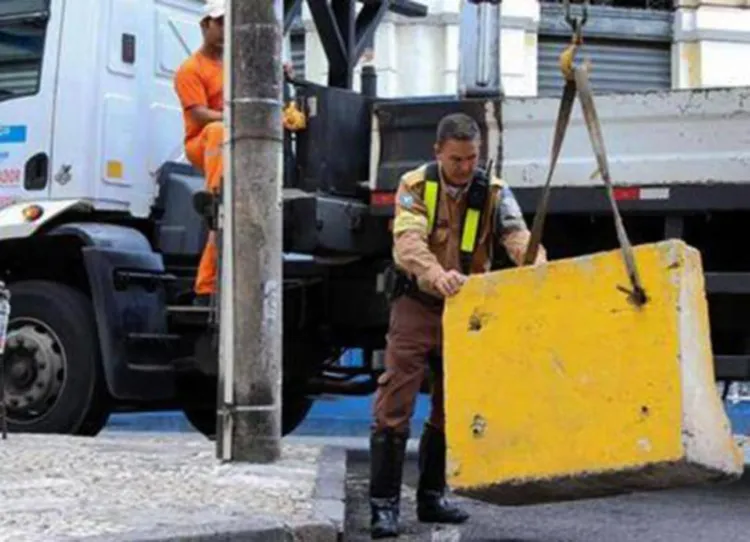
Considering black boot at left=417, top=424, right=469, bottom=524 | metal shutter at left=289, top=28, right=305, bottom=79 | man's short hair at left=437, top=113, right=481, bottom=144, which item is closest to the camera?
man's short hair at left=437, top=113, right=481, bottom=144

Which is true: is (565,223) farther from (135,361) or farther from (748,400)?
(748,400)

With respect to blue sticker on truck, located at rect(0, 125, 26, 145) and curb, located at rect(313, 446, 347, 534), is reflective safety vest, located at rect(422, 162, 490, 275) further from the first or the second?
blue sticker on truck, located at rect(0, 125, 26, 145)

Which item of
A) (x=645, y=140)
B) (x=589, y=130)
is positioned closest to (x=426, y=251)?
(x=589, y=130)

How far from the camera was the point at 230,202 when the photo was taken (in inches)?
255

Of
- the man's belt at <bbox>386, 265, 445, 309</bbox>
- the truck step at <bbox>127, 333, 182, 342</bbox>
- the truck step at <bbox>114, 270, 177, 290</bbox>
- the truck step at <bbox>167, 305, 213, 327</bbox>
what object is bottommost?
the truck step at <bbox>127, 333, 182, 342</bbox>

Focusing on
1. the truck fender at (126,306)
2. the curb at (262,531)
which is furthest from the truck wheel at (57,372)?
the curb at (262,531)

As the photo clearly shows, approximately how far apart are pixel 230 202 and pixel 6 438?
6.45ft

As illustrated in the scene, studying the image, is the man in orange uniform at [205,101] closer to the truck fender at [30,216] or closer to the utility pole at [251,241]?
the truck fender at [30,216]

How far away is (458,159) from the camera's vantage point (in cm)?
572

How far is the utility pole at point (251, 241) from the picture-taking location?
21.1 ft

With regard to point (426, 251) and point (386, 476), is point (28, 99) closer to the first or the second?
point (426, 251)

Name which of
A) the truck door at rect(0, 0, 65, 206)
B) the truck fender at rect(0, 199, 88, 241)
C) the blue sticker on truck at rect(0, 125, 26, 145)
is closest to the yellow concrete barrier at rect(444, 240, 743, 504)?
the truck fender at rect(0, 199, 88, 241)

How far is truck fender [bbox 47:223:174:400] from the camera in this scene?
318 inches

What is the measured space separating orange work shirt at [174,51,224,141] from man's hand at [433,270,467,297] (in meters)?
2.92
